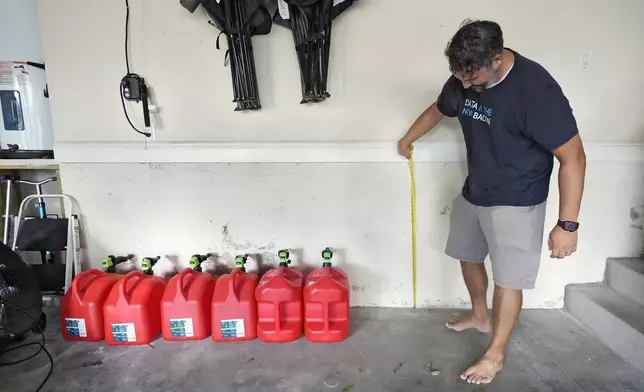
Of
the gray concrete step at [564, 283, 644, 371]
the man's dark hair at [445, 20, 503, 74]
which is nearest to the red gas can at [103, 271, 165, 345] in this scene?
the man's dark hair at [445, 20, 503, 74]

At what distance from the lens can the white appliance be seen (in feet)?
6.80

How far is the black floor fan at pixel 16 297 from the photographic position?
157 cm

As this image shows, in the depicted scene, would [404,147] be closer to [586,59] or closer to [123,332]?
[586,59]

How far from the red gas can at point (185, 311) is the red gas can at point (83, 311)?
0.30m

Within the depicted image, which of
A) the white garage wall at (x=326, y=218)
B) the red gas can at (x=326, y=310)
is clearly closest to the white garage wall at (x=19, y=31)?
the white garage wall at (x=326, y=218)

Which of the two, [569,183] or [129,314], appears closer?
[569,183]

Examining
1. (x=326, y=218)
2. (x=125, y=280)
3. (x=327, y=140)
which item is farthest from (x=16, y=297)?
(x=327, y=140)

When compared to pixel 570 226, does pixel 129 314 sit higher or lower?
lower

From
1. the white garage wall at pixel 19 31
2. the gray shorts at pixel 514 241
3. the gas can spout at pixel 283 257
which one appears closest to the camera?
the gray shorts at pixel 514 241

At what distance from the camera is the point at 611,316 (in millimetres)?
1791

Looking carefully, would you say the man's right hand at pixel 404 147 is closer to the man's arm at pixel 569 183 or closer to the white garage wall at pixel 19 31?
the man's arm at pixel 569 183

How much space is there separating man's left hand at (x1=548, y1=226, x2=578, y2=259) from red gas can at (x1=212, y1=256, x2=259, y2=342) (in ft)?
4.32

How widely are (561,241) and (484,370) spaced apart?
2.02 ft

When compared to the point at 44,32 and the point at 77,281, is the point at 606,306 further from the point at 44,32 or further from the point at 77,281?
the point at 44,32
